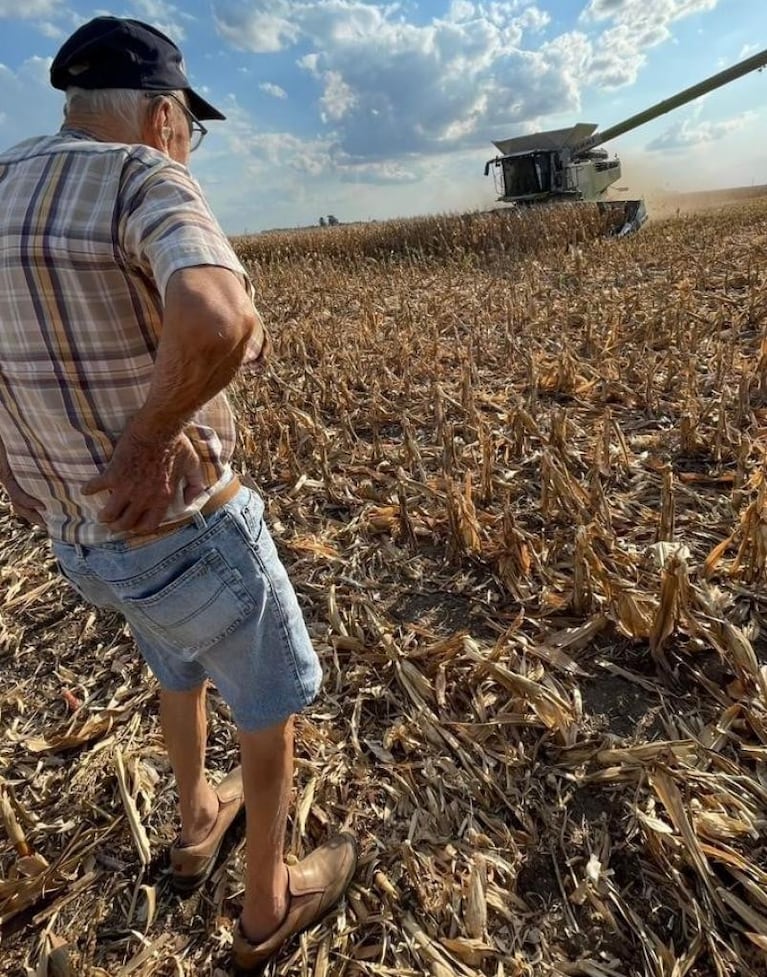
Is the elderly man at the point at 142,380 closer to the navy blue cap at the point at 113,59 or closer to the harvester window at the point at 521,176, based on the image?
the navy blue cap at the point at 113,59

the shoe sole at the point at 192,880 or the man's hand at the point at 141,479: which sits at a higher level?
the man's hand at the point at 141,479

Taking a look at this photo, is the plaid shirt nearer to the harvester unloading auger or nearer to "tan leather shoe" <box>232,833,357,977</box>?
"tan leather shoe" <box>232,833,357,977</box>

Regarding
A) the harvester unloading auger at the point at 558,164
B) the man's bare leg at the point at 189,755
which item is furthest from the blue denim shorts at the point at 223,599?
the harvester unloading auger at the point at 558,164

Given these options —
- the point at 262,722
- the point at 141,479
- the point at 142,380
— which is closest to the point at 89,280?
the point at 142,380

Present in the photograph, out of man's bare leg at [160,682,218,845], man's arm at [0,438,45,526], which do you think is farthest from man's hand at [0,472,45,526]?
man's bare leg at [160,682,218,845]

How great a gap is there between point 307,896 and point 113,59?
1912 mm

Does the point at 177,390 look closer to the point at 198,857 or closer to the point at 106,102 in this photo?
the point at 106,102

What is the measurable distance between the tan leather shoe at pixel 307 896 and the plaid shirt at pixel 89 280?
1.09 meters

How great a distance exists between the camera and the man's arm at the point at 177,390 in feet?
3.21

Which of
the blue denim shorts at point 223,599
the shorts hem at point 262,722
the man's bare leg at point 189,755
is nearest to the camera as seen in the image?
the blue denim shorts at point 223,599

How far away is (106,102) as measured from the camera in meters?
1.16

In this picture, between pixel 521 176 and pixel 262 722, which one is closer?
pixel 262 722

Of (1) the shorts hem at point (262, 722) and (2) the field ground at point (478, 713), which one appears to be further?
(2) the field ground at point (478, 713)

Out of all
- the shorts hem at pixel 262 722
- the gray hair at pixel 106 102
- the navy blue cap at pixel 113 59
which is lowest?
the shorts hem at pixel 262 722
